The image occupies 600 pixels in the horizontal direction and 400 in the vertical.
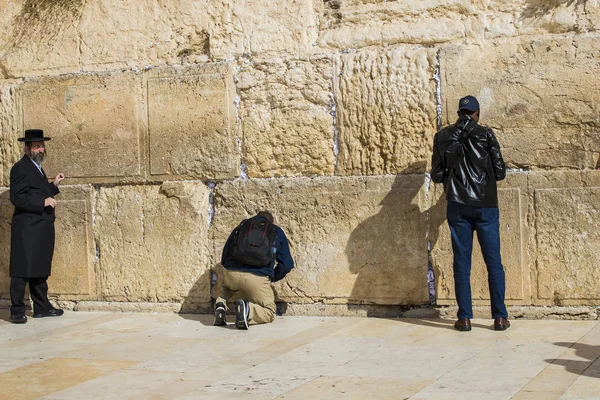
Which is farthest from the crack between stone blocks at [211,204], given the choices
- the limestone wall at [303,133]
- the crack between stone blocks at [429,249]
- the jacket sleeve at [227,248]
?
the crack between stone blocks at [429,249]

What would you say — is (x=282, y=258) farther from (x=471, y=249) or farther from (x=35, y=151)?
(x=35, y=151)

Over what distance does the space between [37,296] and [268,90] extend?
8.81ft

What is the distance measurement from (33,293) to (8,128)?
1708mm

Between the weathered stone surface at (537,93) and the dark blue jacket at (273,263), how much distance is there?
167 centimetres

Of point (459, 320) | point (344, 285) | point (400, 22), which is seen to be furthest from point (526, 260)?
point (400, 22)

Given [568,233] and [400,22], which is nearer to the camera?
[568,233]

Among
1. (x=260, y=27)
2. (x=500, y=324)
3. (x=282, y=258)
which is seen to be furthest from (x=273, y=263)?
(x=260, y=27)

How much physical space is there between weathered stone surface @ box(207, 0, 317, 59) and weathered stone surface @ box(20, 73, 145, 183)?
860 mm

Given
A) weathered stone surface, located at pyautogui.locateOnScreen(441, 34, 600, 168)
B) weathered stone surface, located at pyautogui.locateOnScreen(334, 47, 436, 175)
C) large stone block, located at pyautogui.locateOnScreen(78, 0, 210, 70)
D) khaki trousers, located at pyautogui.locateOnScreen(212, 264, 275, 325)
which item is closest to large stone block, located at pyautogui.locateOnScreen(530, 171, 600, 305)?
weathered stone surface, located at pyautogui.locateOnScreen(441, 34, 600, 168)

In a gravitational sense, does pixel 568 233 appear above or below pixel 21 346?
above

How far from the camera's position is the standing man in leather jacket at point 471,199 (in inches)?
247

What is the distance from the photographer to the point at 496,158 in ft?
20.6

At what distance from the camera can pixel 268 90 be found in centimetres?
749

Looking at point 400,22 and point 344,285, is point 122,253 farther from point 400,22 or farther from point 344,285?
point 400,22
